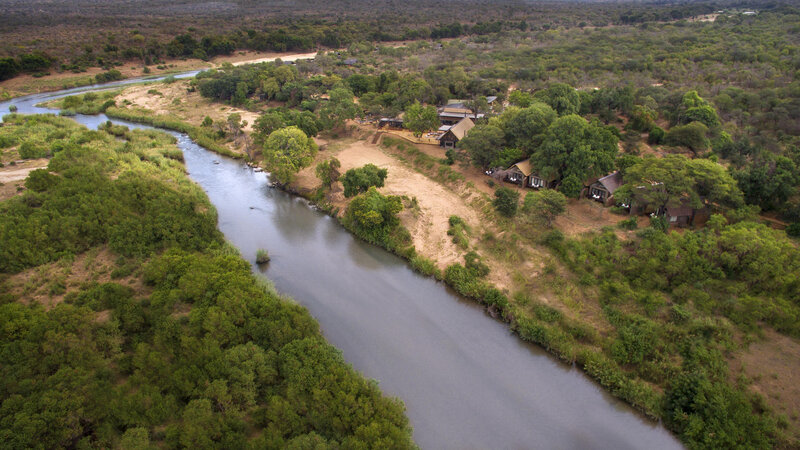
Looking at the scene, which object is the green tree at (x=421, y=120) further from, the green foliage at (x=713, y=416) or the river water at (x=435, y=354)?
the green foliage at (x=713, y=416)

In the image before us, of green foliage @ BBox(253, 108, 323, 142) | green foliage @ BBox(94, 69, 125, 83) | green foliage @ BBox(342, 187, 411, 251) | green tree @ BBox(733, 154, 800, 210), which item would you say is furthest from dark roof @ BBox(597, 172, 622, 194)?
green foliage @ BBox(94, 69, 125, 83)

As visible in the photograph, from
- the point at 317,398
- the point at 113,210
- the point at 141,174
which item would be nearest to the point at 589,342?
the point at 317,398

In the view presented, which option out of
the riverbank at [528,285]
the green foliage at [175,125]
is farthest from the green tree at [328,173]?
the green foliage at [175,125]

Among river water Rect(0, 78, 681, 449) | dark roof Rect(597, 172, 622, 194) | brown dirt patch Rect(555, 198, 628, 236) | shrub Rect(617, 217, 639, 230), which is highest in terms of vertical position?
dark roof Rect(597, 172, 622, 194)

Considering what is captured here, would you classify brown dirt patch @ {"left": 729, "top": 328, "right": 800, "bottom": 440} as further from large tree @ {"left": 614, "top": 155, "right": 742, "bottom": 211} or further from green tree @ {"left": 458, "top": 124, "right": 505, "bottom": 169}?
green tree @ {"left": 458, "top": 124, "right": 505, "bottom": 169}

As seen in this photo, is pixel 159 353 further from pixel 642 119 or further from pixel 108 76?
pixel 108 76

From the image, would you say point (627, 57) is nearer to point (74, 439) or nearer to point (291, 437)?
point (291, 437)
